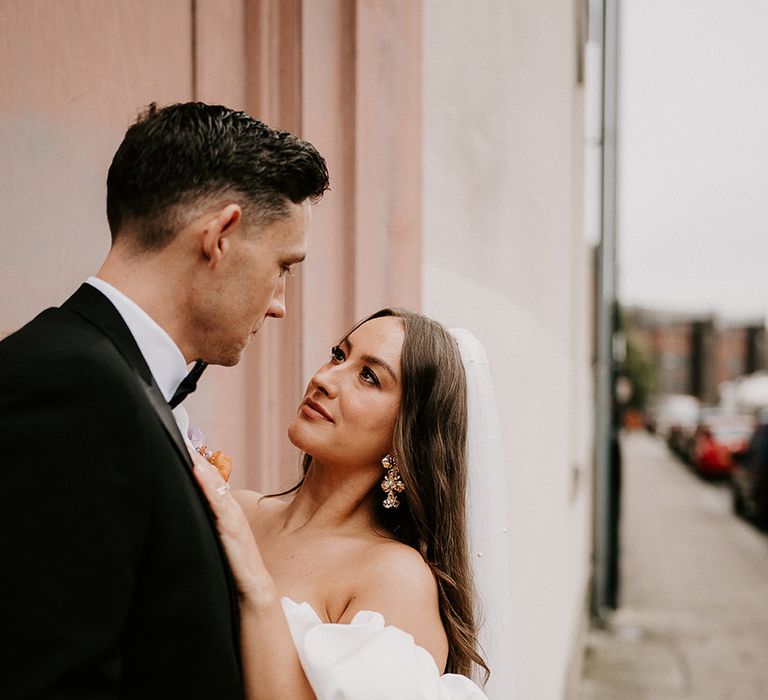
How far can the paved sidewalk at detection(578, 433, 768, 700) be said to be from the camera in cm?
660

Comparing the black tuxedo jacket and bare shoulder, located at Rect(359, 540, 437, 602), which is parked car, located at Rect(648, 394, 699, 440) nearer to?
bare shoulder, located at Rect(359, 540, 437, 602)

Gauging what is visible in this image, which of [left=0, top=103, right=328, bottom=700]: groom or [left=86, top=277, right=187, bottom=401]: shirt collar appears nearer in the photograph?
[left=0, top=103, right=328, bottom=700]: groom

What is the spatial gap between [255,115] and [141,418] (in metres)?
1.55

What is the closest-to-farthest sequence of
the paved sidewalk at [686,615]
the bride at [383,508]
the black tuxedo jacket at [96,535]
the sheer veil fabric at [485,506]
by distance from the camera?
the black tuxedo jacket at [96,535] → the bride at [383,508] → the sheer veil fabric at [485,506] → the paved sidewalk at [686,615]

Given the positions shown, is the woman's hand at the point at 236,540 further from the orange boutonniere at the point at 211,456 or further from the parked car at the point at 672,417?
the parked car at the point at 672,417

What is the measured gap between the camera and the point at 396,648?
1520 millimetres

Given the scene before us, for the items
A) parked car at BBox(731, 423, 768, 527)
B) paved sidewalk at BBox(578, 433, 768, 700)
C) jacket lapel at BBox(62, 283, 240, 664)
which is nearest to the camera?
jacket lapel at BBox(62, 283, 240, 664)

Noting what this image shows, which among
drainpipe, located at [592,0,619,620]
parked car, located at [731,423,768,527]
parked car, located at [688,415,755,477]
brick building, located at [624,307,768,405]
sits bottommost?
brick building, located at [624,307,768,405]

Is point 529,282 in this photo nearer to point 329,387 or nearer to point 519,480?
point 519,480

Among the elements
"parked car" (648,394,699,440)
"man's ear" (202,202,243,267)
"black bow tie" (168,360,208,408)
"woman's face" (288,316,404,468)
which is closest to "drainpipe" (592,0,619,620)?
"woman's face" (288,316,404,468)

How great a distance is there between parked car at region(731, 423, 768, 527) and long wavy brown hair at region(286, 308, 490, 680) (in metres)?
11.6

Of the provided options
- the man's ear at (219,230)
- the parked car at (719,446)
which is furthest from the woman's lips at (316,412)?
the parked car at (719,446)

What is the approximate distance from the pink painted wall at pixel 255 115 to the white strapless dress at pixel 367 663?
822mm

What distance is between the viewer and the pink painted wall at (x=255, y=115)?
1.61m
